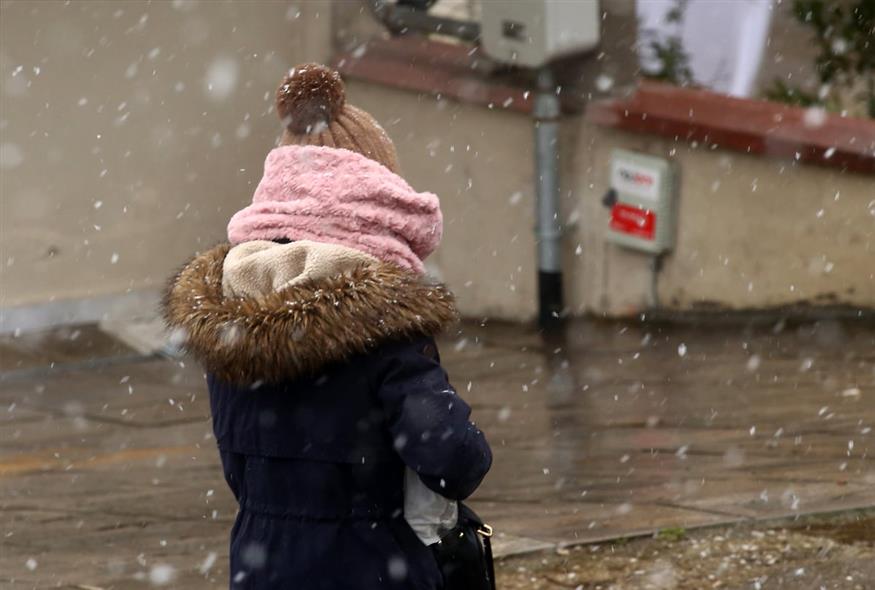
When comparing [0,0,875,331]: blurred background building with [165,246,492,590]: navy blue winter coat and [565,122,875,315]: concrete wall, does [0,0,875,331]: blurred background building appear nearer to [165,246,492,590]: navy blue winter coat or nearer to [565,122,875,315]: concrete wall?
[565,122,875,315]: concrete wall

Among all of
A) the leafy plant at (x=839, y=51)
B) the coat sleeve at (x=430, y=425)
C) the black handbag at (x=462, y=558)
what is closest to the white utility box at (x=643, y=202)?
the leafy plant at (x=839, y=51)

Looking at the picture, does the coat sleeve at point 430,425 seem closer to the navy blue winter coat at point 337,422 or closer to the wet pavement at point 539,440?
the navy blue winter coat at point 337,422

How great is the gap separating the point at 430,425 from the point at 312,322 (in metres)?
0.31

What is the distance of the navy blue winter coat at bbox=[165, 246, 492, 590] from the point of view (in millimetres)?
3141

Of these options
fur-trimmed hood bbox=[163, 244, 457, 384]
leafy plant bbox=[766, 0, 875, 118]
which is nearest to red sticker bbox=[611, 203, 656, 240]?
leafy plant bbox=[766, 0, 875, 118]

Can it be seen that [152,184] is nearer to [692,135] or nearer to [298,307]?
[692,135]

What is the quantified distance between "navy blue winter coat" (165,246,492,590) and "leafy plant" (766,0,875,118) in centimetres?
705

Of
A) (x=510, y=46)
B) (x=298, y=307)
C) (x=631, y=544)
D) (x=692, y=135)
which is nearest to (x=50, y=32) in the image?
(x=510, y=46)

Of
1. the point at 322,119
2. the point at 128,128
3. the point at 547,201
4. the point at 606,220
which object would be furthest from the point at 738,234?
the point at 322,119

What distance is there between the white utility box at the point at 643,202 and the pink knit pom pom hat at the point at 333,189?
6149mm

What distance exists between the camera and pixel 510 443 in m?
7.36

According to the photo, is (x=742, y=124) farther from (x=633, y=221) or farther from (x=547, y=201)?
(x=547, y=201)

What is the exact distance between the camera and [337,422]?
10.5 feet

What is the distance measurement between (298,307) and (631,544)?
2.61 meters
